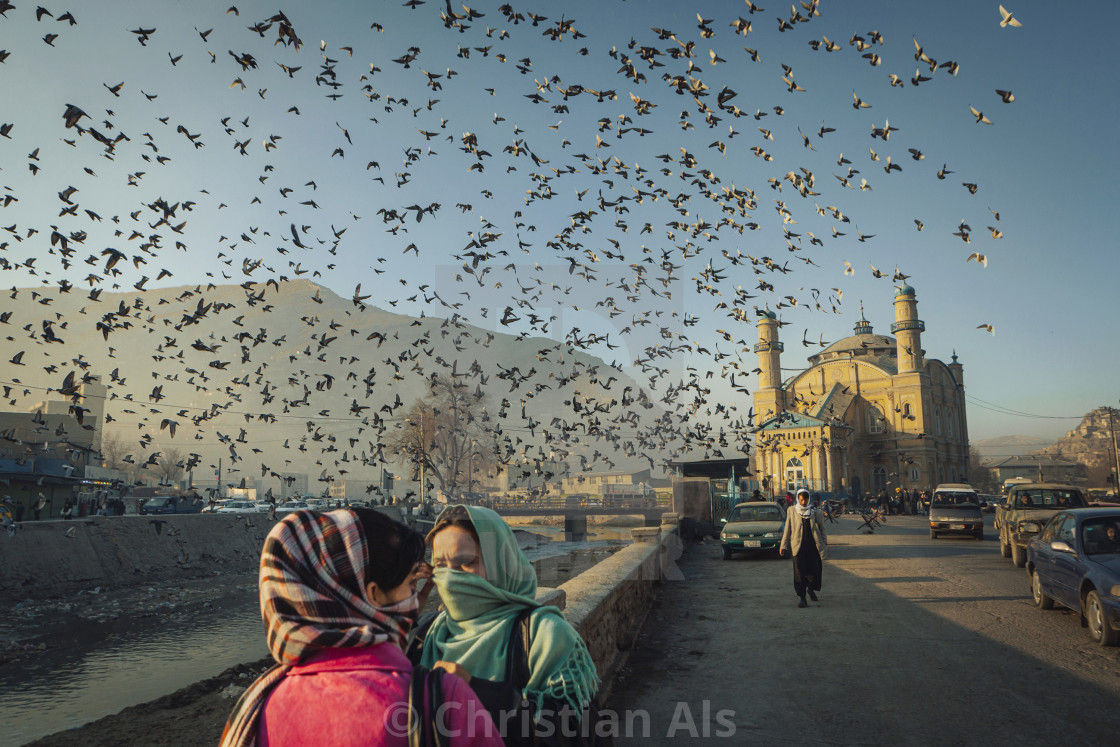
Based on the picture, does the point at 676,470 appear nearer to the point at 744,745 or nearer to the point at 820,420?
the point at 744,745

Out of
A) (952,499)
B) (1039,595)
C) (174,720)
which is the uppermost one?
(952,499)

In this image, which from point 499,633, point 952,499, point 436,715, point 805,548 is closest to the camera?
point 436,715

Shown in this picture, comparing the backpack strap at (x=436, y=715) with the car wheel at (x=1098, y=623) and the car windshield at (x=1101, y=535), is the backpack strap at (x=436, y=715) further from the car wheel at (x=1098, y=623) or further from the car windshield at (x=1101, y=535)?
the car windshield at (x=1101, y=535)

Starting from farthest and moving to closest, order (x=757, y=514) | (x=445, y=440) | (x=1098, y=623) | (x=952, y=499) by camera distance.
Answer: (x=445, y=440) → (x=952, y=499) → (x=757, y=514) → (x=1098, y=623)

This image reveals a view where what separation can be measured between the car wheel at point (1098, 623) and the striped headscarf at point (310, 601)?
809 centimetres

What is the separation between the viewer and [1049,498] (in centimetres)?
1505

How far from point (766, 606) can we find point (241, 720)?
946cm

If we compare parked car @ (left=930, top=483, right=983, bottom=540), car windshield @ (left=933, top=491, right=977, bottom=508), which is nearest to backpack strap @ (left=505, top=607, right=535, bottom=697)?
parked car @ (left=930, top=483, right=983, bottom=540)

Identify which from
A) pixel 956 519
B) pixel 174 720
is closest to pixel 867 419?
pixel 956 519

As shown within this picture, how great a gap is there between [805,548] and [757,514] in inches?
313

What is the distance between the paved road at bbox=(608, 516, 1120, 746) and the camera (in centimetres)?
473

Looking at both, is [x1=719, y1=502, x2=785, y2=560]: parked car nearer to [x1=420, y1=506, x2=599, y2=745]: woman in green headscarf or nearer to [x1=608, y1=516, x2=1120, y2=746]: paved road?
[x1=608, y1=516, x2=1120, y2=746]: paved road

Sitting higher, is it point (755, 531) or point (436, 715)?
point (436, 715)

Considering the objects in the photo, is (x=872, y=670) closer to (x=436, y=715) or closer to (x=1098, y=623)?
(x=1098, y=623)
